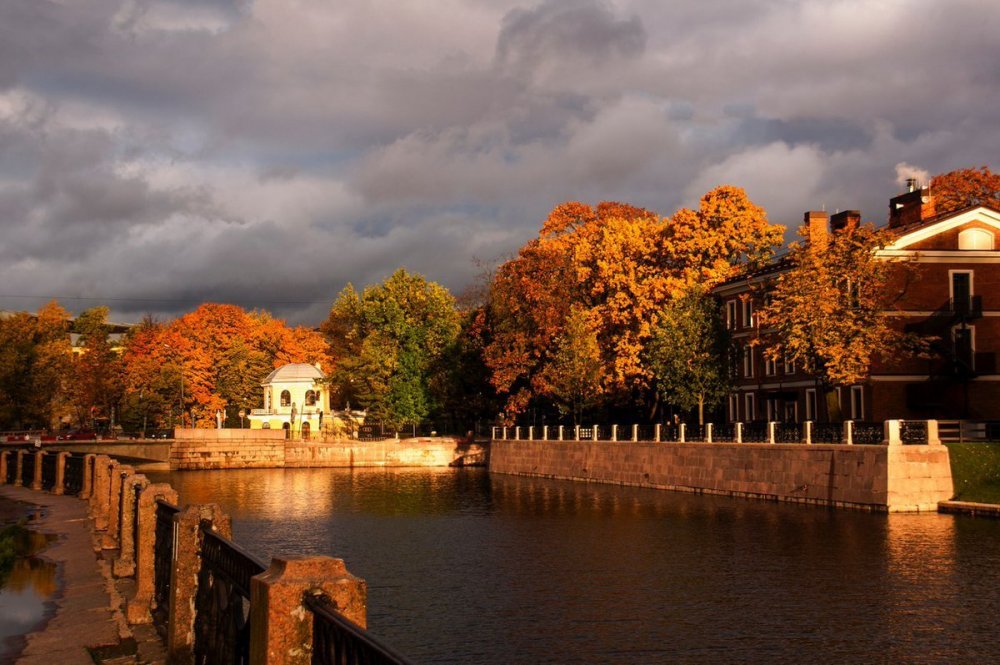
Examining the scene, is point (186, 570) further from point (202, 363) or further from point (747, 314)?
point (202, 363)

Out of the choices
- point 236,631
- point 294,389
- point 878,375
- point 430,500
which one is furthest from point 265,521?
point 294,389

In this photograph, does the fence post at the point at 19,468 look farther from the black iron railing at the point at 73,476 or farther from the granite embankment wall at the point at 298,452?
the granite embankment wall at the point at 298,452

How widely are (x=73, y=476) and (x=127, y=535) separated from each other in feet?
68.6

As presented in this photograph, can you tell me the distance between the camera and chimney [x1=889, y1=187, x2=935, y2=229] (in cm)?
6022

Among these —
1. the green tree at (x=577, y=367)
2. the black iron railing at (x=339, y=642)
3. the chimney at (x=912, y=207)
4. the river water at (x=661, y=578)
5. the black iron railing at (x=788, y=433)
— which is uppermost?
the chimney at (x=912, y=207)

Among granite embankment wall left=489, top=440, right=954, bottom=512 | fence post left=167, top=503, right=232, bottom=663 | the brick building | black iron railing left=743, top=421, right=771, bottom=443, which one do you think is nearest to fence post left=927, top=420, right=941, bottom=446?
granite embankment wall left=489, top=440, right=954, bottom=512

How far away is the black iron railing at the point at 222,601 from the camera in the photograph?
363 inches

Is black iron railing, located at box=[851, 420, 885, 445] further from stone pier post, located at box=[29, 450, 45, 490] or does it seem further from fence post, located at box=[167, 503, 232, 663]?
fence post, located at box=[167, 503, 232, 663]

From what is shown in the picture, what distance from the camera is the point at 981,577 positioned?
2703 cm

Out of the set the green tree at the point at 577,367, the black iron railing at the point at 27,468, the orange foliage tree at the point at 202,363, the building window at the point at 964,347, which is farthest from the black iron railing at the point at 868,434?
the orange foliage tree at the point at 202,363

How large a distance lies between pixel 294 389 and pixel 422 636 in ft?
282

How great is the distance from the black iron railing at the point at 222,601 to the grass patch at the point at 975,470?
36867 millimetres

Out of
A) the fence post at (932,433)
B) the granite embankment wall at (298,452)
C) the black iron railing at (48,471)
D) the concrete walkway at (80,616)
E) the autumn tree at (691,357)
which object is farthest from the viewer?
the granite embankment wall at (298,452)

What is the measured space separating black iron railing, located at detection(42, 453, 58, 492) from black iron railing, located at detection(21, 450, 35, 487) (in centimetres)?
193
